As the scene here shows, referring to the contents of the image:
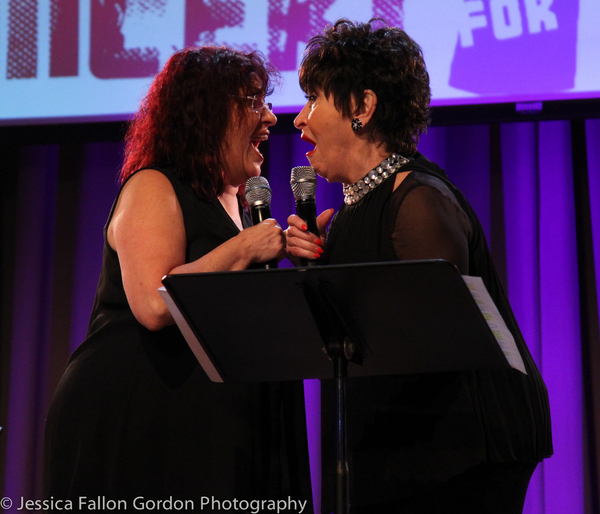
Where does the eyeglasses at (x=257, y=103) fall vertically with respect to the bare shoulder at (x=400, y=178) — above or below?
above

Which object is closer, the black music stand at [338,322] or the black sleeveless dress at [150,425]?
the black music stand at [338,322]

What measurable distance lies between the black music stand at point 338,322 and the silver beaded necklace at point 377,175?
1.72 ft

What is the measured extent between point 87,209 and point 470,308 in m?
2.80

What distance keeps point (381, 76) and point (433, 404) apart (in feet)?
2.41

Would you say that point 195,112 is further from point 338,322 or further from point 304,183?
point 338,322

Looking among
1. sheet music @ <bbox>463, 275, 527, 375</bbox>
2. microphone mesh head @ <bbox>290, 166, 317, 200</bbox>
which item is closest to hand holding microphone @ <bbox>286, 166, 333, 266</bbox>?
microphone mesh head @ <bbox>290, 166, 317, 200</bbox>

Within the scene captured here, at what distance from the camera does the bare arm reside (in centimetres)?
151

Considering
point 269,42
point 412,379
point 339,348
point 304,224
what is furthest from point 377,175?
point 269,42

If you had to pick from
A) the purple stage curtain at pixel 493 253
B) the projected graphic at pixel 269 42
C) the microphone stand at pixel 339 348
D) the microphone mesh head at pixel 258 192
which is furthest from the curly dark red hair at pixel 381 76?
the purple stage curtain at pixel 493 253

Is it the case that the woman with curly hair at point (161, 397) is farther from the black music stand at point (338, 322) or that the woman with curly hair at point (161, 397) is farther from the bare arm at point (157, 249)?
the black music stand at point (338, 322)

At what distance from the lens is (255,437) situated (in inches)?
63.6

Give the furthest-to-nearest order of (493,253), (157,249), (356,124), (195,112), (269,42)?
(493,253)
(269,42)
(195,112)
(356,124)
(157,249)

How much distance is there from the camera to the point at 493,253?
10.1ft

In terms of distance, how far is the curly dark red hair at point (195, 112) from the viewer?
5.82ft
